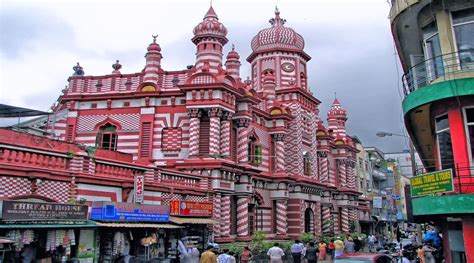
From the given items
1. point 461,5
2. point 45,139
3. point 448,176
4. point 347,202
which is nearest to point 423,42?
point 461,5

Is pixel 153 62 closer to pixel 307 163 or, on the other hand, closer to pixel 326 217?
pixel 307 163

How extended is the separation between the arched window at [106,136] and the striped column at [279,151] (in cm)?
1217

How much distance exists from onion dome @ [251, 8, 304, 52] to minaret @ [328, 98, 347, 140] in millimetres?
12088

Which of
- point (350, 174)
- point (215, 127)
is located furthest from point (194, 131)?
point (350, 174)

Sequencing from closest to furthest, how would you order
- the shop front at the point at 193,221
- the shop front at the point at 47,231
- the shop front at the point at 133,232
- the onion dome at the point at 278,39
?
the shop front at the point at 47,231 < the shop front at the point at 133,232 < the shop front at the point at 193,221 < the onion dome at the point at 278,39

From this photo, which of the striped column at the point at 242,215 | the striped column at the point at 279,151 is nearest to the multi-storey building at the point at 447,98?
the striped column at the point at 242,215

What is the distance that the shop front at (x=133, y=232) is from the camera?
16.1m

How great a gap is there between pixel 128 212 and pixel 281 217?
18.7m

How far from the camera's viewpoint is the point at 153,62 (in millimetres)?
30359

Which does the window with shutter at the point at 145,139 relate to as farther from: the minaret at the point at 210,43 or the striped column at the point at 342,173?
the striped column at the point at 342,173

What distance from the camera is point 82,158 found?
16.8 m

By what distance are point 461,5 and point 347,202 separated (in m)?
35.4

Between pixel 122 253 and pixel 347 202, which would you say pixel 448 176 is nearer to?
pixel 122 253

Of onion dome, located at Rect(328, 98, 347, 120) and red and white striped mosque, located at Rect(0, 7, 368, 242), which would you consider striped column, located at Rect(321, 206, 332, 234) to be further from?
onion dome, located at Rect(328, 98, 347, 120)
